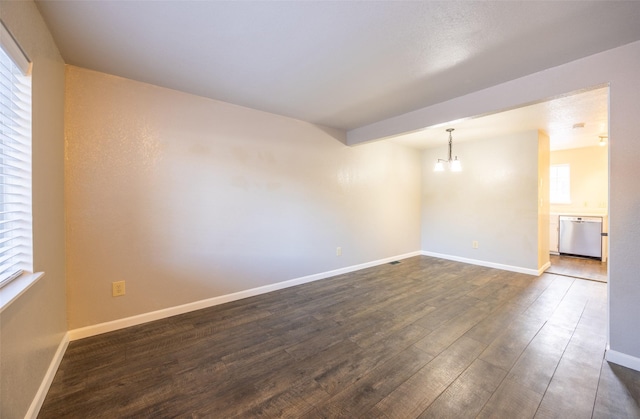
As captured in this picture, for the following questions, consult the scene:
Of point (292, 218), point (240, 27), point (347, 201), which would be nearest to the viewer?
point (240, 27)

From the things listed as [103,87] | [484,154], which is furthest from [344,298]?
[484,154]

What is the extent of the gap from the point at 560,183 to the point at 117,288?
8.15 metres

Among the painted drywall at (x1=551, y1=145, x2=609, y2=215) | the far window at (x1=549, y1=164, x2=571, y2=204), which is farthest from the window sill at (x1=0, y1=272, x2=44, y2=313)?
the far window at (x1=549, y1=164, x2=571, y2=204)

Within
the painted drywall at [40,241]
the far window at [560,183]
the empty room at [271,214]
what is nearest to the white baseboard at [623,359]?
the empty room at [271,214]

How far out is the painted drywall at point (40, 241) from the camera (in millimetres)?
1143

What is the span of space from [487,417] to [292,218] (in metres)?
2.62

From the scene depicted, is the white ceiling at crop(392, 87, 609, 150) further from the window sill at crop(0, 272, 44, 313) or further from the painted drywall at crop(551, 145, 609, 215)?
the window sill at crop(0, 272, 44, 313)

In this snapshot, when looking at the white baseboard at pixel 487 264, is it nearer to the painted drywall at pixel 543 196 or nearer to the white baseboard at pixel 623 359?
the painted drywall at pixel 543 196

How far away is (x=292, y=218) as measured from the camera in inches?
134

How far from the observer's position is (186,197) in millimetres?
2607

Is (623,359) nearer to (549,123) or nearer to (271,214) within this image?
(549,123)

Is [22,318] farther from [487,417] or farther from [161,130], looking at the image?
[487,417]

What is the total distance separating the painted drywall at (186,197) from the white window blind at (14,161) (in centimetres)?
80

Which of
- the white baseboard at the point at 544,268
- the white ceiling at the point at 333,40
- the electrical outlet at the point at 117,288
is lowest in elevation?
the white baseboard at the point at 544,268
